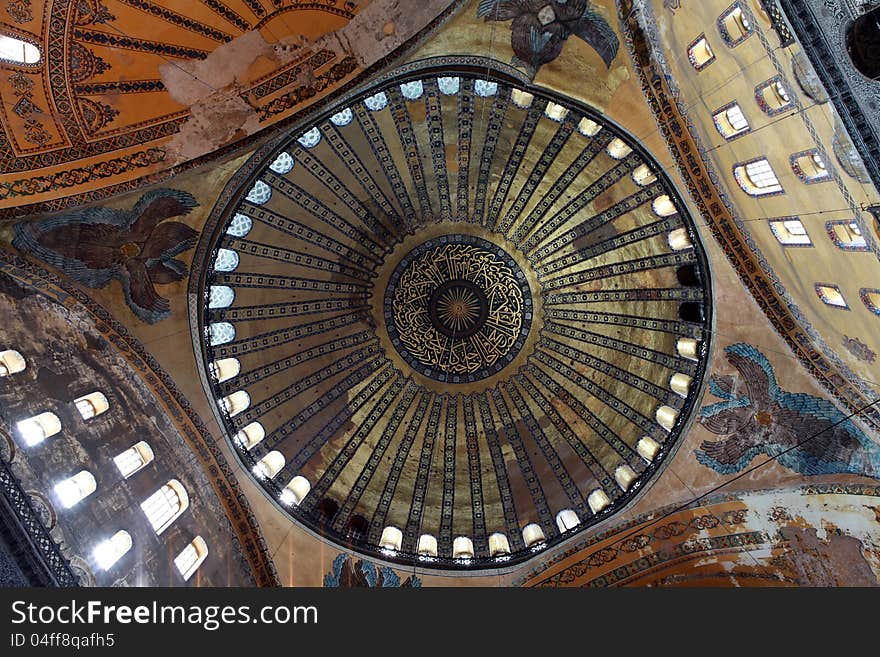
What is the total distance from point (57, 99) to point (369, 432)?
29.5 feet

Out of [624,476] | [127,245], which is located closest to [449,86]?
[127,245]

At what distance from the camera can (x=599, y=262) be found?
1413 cm

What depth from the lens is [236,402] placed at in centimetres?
1309

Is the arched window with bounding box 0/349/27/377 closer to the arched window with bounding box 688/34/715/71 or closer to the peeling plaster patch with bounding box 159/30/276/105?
the peeling plaster patch with bounding box 159/30/276/105

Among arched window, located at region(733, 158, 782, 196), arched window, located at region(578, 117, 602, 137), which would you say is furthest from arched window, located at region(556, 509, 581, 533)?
arched window, located at region(578, 117, 602, 137)

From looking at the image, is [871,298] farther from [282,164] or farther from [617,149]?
[282,164]

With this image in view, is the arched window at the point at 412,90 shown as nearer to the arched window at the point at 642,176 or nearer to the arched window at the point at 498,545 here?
the arched window at the point at 642,176

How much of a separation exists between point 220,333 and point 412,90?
6.21 m

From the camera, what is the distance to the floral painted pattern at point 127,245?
9969mm

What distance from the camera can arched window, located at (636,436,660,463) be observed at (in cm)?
1315

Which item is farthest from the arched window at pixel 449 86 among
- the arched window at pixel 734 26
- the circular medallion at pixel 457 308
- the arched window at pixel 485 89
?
the arched window at pixel 734 26

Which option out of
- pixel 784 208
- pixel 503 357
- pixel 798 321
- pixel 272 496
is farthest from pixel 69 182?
pixel 798 321

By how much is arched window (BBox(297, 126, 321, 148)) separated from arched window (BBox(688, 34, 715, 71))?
662 centimetres

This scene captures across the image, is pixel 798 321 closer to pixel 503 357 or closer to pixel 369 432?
pixel 503 357
